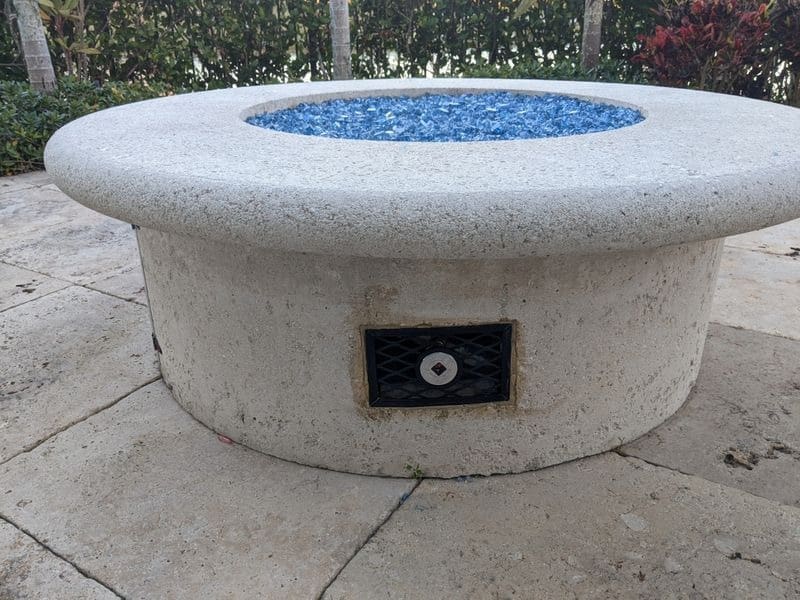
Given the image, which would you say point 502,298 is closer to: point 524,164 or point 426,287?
point 426,287

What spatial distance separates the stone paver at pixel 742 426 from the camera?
214cm

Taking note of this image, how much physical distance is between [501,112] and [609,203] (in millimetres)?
2395

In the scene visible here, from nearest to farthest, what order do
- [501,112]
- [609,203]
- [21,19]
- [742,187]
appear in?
[609,203]
[742,187]
[501,112]
[21,19]

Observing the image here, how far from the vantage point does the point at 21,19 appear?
6.62m

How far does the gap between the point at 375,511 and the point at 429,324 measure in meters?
0.61

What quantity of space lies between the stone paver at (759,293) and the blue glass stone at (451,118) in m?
1.14

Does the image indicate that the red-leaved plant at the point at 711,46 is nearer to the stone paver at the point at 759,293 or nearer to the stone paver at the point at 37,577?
the stone paver at the point at 759,293

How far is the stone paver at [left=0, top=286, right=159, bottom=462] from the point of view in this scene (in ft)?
8.38

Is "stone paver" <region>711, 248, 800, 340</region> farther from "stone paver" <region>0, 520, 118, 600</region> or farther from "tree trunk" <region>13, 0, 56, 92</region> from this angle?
"tree trunk" <region>13, 0, 56, 92</region>

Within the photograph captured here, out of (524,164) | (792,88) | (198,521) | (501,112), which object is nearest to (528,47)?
(792,88)

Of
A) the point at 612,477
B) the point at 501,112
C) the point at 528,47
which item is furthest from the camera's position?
the point at 528,47

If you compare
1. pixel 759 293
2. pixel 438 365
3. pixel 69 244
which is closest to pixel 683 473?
pixel 438 365

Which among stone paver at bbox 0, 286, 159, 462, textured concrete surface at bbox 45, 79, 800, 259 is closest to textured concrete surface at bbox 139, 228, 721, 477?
textured concrete surface at bbox 45, 79, 800, 259

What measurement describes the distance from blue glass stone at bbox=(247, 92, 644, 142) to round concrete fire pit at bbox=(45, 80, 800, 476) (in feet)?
2.59
